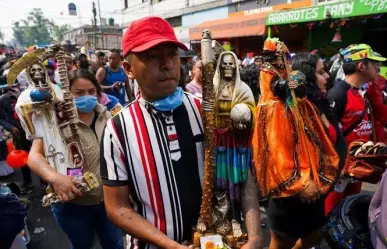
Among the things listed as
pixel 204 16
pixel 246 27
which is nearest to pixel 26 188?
pixel 246 27

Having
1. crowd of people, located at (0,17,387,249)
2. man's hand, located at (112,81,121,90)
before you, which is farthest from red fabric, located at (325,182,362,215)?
man's hand, located at (112,81,121,90)

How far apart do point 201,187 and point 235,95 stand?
1.50ft

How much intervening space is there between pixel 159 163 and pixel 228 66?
0.60 metres

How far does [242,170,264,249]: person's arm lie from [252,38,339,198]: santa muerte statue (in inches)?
32.2

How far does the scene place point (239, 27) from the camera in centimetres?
1415

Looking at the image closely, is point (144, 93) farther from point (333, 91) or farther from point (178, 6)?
point (178, 6)

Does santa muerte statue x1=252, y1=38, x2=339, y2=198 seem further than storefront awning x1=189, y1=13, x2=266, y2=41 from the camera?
No

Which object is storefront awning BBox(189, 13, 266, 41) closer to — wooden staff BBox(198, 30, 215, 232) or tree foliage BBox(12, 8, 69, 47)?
wooden staff BBox(198, 30, 215, 232)

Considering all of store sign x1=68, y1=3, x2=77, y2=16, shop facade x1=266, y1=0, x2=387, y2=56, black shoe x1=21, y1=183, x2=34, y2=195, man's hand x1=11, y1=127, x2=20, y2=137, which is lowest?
black shoe x1=21, y1=183, x2=34, y2=195

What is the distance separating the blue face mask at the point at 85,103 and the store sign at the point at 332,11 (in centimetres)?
714

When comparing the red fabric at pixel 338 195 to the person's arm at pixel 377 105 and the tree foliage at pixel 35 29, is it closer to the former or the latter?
the person's arm at pixel 377 105

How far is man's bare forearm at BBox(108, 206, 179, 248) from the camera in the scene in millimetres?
1169

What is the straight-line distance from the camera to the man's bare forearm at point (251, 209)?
1221mm

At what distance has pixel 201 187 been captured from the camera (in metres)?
1.29
